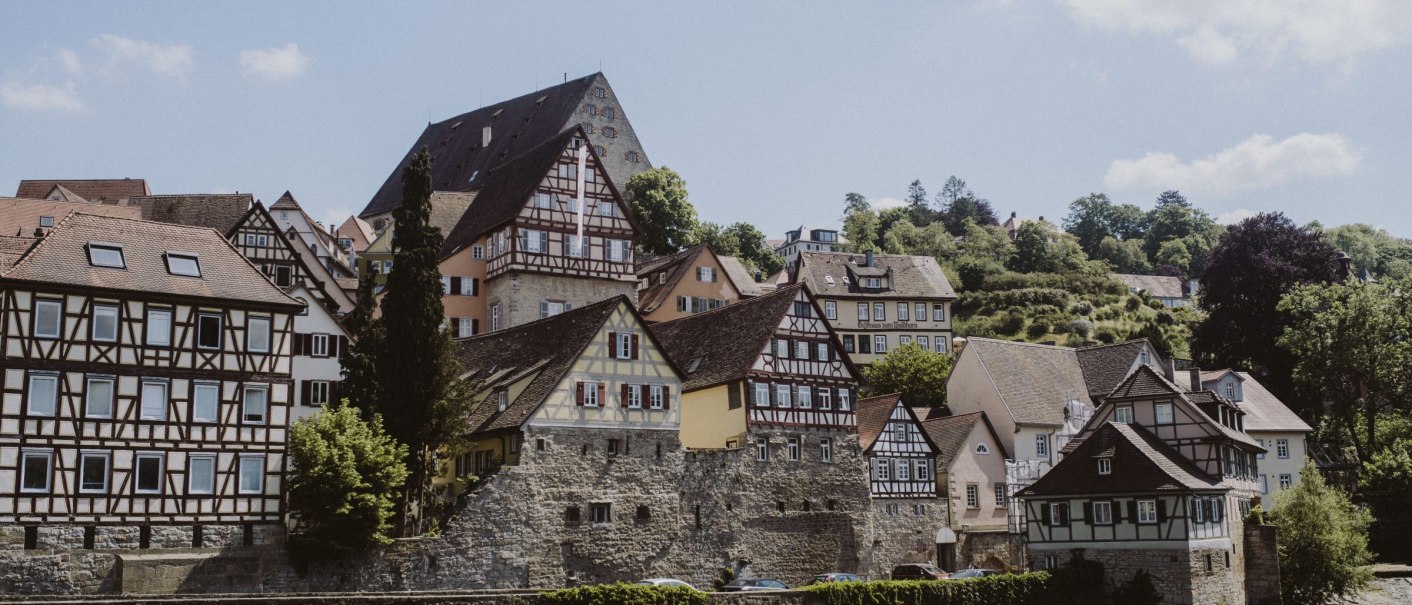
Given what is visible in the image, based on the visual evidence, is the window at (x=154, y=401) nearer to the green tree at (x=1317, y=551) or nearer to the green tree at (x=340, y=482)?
the green tree at (x=340, y=482)

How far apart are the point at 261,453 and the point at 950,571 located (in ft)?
93.0

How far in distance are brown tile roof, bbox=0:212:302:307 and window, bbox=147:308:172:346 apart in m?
0.62

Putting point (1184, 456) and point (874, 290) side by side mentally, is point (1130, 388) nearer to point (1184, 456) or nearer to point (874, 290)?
point (1184, 456)

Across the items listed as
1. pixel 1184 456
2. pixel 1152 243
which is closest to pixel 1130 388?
pixel 1184 456

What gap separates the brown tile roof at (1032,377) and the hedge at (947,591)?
1433cm

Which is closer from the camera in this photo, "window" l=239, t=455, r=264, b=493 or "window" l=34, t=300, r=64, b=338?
"window" l=34, t=300, r=64, b=338

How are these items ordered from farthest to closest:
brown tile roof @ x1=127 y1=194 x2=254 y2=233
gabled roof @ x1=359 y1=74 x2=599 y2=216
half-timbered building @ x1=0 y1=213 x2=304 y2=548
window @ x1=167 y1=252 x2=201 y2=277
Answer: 1. gabled roof @ x1=359 y1=74 x2=599 y2=216
2. brown tile roof @ x1=127 y1=194 x2=254 y2=233
3. window @ x1=167 y1=252 x2=201 y2=277
4. half-timbered building @ x1=0 y1=213 x2=304 y2=548

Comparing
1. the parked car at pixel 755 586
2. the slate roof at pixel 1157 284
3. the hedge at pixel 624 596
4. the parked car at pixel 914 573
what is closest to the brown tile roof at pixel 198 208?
the parked car at pixel 755 586

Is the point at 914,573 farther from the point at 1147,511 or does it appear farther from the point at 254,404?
the point at 254,404

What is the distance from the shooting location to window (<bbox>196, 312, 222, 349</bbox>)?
3941 cm

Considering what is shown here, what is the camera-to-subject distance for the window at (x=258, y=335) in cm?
4028

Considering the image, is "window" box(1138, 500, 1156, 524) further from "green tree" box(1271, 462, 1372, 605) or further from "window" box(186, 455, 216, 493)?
"window" box(186, 455, 216, 493)

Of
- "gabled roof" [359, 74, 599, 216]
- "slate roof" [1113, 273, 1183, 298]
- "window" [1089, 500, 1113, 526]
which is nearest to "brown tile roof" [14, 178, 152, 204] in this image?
"gabled roof" [359, 74, 599, 216]

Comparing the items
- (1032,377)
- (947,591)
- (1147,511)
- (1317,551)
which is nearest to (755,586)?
(947,591)
